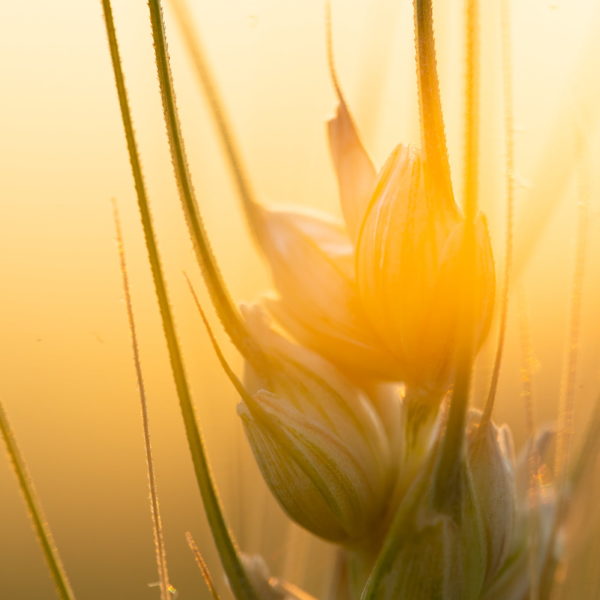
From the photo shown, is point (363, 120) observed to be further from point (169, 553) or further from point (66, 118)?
point (169, 553)

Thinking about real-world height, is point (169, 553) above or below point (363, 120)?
below

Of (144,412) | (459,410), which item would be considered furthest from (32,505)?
(459,410)

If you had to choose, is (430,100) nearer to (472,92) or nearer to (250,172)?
(472,92)

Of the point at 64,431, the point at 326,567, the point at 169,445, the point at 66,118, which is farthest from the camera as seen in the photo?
the point at 169,445

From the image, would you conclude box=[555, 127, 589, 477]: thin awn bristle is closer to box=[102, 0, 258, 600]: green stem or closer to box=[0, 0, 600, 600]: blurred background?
box=[0, 0, 600, 600]: blurred background

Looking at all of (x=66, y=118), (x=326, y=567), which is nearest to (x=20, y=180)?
(x=66, y=118)

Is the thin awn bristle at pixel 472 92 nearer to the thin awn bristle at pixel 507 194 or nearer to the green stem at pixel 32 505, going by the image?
the thin awn bristle at pixel 507 194

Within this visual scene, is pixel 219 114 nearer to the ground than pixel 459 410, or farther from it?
farther from it

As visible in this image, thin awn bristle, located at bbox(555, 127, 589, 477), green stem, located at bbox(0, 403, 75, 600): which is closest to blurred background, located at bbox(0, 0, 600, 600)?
thin awn bristle, located at bbox(555, 127, 589, 477)
